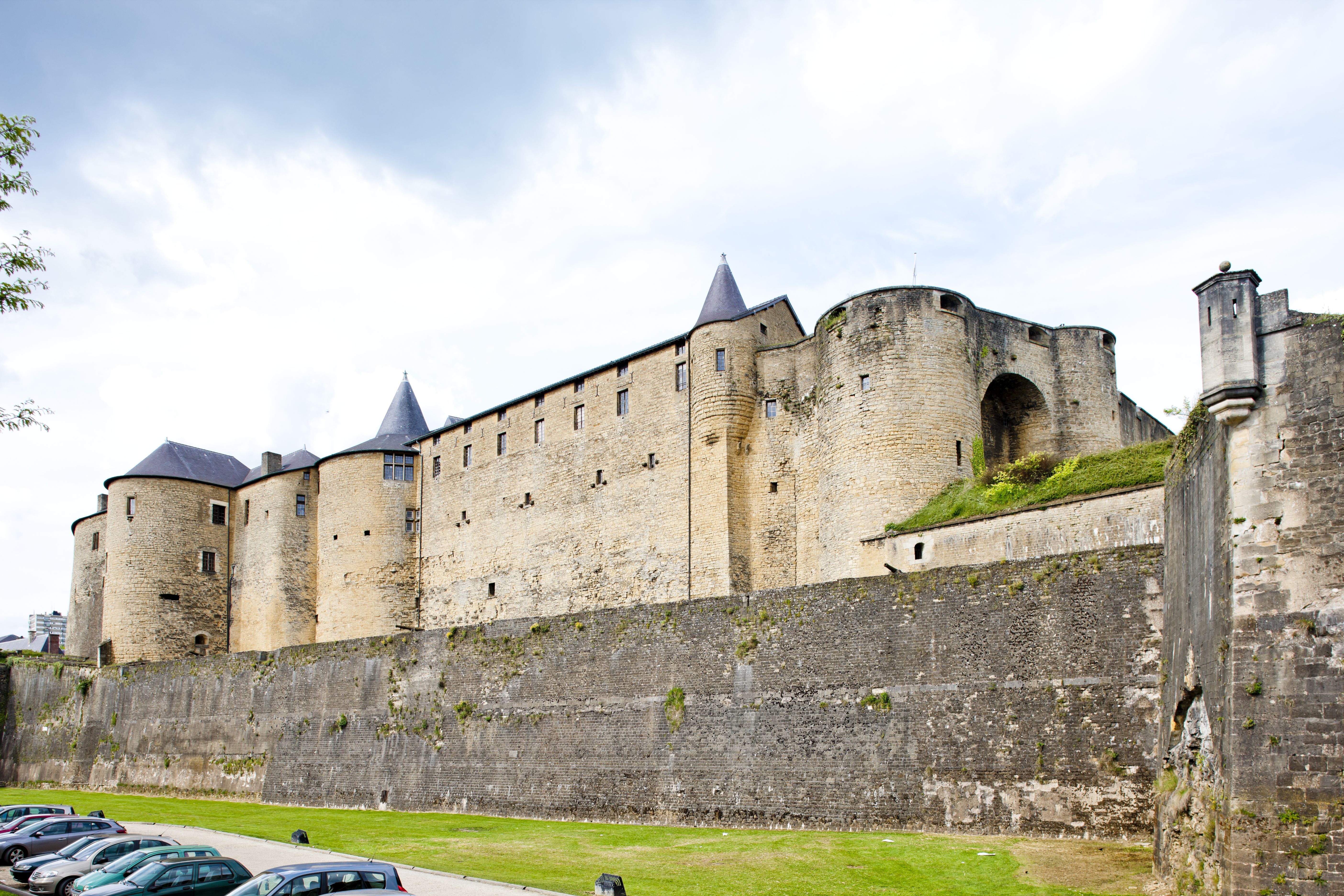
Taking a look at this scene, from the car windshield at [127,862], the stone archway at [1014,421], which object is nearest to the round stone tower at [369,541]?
the stone archway at [1014,421]

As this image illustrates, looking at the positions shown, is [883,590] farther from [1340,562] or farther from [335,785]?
[335,785]

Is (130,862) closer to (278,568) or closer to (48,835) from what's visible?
(48,835)

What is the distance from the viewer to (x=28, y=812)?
23.1 meters

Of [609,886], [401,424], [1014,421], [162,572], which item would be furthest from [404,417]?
[609,886]

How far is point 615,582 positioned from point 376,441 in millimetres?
18550

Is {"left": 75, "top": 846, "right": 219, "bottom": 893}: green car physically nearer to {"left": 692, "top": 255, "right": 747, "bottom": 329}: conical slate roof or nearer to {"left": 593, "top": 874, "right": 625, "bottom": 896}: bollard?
{"left": 593, "top": 874, "right": 625, "bottom": 896}: bollard

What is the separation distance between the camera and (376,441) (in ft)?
172

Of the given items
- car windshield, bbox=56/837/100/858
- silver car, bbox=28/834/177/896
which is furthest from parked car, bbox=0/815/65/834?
silver car, bbox=28/834/177/896

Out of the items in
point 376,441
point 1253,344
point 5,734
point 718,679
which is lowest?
point 5,734

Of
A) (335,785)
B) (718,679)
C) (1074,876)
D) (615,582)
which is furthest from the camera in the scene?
(615,582)

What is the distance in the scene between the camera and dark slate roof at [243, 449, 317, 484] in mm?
54094

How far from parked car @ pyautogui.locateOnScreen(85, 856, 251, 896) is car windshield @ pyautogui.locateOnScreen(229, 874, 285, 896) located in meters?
2.12

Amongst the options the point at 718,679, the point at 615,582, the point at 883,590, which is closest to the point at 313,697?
the point at 615,582

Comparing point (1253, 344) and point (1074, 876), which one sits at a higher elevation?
point (1253, 344)
